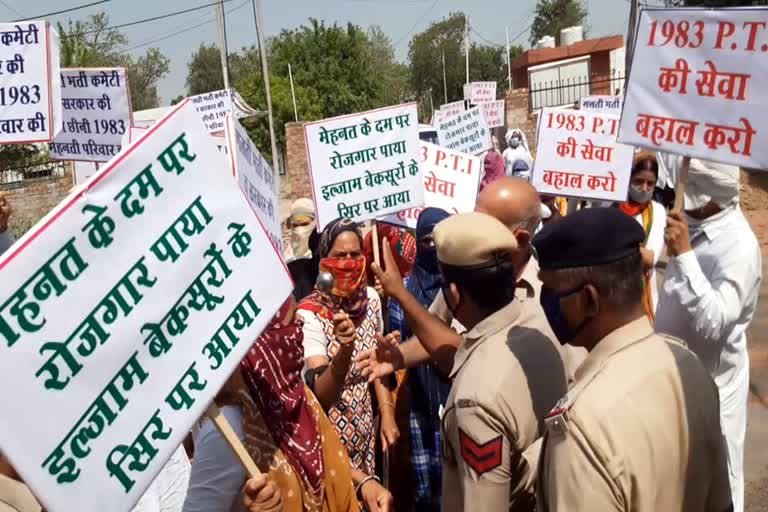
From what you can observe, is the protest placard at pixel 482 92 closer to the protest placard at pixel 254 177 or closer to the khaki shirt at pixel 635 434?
the protest placard at pixel 254 177

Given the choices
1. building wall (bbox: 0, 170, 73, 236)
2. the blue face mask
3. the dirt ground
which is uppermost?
the blue face mask

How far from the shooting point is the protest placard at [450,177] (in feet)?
18.3

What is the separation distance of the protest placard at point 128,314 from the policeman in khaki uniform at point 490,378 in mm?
548

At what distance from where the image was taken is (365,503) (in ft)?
9.31

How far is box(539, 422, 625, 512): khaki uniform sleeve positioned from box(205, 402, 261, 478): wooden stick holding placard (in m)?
0.68

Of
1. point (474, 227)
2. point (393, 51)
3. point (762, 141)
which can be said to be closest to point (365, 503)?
point (474, 227)

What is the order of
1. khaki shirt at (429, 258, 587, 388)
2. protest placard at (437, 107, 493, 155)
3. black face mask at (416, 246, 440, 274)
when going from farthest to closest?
protest placard at (437, 107, 493, 155) < black face mask at (416, 246, 440, 274) < khaki shirt at (429, 258, 587, 388)

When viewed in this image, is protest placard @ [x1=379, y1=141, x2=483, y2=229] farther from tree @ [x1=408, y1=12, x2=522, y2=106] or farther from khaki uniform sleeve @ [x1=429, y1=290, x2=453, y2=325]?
tree @ [x1=408, y1=12, x2=522, y2=106]

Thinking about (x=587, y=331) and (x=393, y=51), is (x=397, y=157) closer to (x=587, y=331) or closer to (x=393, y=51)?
(x=587, y=331)

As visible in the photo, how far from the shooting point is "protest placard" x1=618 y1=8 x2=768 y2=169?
2.65 meters

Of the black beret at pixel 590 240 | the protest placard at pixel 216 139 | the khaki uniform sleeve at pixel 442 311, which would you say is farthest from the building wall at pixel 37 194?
the black beret at pixel 590 240

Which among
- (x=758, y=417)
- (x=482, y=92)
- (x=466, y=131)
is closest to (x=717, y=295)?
(x=758, y=417)

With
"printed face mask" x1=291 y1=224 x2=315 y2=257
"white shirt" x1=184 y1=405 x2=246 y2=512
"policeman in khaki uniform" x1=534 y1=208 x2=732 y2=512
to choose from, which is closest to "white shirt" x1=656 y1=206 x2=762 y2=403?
"policeman in khaki uniform" x1=534 y1=208 x2=732 y2=512

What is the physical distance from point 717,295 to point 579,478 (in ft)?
5.31
